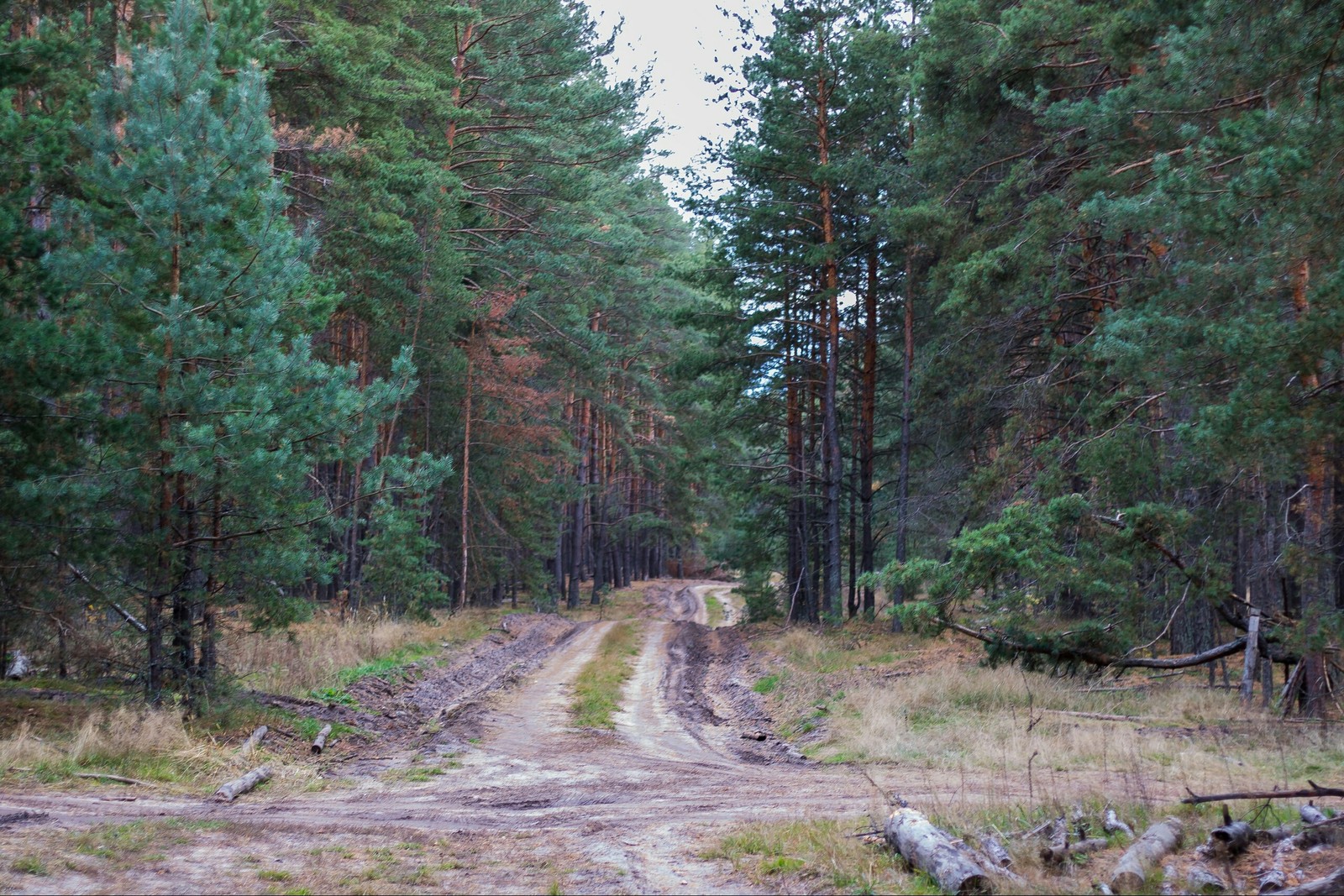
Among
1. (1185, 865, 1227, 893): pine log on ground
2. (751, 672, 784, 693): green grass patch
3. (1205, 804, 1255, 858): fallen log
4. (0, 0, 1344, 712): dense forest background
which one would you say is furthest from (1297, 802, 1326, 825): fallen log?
(751, 672, 784, 693): green grass patch

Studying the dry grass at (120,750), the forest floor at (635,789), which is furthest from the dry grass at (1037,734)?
the dry grass at (120,750)

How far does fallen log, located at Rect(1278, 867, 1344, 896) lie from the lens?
5.03 meters

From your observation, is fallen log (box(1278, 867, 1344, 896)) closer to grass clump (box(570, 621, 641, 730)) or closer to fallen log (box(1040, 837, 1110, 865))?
fallen log (box(1040, 837, 1110, 865))

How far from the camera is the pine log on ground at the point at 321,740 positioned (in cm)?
1138

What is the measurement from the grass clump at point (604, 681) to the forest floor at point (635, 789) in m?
0.30

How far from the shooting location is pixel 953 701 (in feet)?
46.1

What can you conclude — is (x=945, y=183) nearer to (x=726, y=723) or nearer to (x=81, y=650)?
(x=726, y=723)

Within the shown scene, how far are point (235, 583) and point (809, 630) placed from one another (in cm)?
1574

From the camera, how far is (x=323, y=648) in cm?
1694

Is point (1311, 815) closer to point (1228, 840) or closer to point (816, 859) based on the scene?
point (1228, 840)

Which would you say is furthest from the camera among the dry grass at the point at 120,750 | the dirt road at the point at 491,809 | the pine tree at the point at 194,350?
the pine tree at the point at 194,350

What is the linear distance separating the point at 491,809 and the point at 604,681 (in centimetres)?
995

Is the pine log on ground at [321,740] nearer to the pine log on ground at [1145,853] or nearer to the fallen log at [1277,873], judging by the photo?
the pine log on ground at [1145,853]

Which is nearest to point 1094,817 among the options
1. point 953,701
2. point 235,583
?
point 953,701
